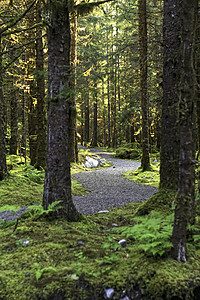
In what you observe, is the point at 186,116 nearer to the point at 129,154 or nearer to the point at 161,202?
the point at 161,202

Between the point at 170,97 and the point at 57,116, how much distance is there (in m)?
2.53

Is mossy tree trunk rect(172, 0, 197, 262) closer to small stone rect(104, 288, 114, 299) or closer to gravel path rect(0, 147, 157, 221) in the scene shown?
small stone rect(104, 288, 114, 299)

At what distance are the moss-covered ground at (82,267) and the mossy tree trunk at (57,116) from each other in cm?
59

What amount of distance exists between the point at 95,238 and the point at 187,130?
86.2 inches

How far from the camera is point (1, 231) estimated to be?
3.79m

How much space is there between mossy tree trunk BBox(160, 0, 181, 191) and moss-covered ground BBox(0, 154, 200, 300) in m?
1.78

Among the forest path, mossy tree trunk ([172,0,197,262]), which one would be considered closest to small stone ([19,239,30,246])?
mossy tree trunk ([172,0,197,262])

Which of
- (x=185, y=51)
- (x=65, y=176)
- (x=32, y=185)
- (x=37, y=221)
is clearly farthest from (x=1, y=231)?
(x=32, y=185)

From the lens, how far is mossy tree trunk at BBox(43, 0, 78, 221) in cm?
395

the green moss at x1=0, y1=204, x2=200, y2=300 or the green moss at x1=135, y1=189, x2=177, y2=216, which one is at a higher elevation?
the green moss at x1=135, y1=189, x2=177, y2=216

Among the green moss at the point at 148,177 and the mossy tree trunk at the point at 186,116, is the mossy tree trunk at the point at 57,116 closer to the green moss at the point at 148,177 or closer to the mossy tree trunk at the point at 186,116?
the mossy tree trunk at the point at 186,116

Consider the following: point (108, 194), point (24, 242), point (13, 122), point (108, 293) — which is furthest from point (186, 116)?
point (13, 122)

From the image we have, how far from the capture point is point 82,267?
2.62 metres

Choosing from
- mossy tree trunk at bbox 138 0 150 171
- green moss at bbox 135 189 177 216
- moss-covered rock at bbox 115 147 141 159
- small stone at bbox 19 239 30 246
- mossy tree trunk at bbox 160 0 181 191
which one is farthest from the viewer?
→ moss-covered rock at bbox 115 147 141 159
